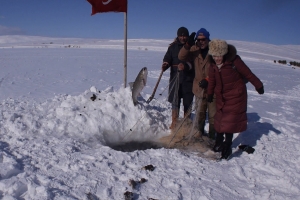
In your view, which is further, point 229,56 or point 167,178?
point 229,56

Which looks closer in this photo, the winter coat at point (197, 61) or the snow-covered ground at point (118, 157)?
the snow-covered ground at point (118, 157)

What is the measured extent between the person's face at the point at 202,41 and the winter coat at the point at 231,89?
500mm

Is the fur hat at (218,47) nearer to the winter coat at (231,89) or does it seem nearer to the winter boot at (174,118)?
the winter coat at (231,89)

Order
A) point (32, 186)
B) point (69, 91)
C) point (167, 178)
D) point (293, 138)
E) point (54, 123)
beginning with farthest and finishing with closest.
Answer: point (69, 91) → point (293, 138) → point (54, 123) → point (167, 178) → point (32, 186)

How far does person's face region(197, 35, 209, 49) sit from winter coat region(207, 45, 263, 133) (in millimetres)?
500

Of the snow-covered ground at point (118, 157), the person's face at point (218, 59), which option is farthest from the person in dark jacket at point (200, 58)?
the snow-covered ground at point (118, 157)

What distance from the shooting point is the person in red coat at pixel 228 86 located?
10.2 ft

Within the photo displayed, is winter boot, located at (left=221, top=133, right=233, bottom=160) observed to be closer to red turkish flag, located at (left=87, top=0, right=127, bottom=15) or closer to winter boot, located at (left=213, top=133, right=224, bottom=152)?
winter boot, located at (left=213, top=133, right=224, bottom=152)

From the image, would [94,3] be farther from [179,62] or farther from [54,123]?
[54,123]

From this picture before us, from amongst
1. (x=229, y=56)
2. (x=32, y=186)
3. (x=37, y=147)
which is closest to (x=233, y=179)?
(x=229, y=56)

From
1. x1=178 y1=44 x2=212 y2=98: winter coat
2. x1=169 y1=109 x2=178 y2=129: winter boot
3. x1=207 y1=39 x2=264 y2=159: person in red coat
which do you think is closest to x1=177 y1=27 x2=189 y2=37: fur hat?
x1=178 y1=44 x2=212 y2=98: winter coat

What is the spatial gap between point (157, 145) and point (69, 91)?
138 inches

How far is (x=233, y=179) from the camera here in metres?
2.98

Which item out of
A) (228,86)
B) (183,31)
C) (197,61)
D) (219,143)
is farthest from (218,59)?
(219,143)
